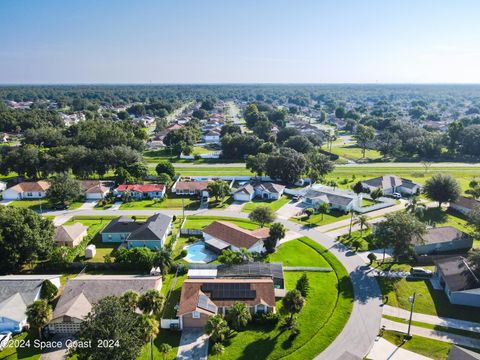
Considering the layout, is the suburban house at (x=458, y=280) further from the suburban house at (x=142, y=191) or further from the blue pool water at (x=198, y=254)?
the suburban house at (x=142, y=191)

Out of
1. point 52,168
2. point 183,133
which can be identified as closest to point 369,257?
point 52,168

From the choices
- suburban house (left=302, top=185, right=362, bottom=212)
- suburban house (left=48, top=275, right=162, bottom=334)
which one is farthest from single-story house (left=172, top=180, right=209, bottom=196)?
suburban house (left=48, top=275, right=162, bottom=334)

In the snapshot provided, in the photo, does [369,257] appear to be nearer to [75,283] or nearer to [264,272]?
[264,272]

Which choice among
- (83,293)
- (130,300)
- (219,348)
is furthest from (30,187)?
(219,348)

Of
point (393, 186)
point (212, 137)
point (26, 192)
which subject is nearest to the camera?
point (26, 192)

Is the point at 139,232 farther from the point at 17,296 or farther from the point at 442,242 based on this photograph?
the point at 442,242

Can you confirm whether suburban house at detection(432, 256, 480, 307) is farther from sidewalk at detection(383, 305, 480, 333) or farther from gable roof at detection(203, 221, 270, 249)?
gable roof at detection(203, 221, 270, 249)

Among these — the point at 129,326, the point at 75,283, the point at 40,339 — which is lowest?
the point at 40,339
